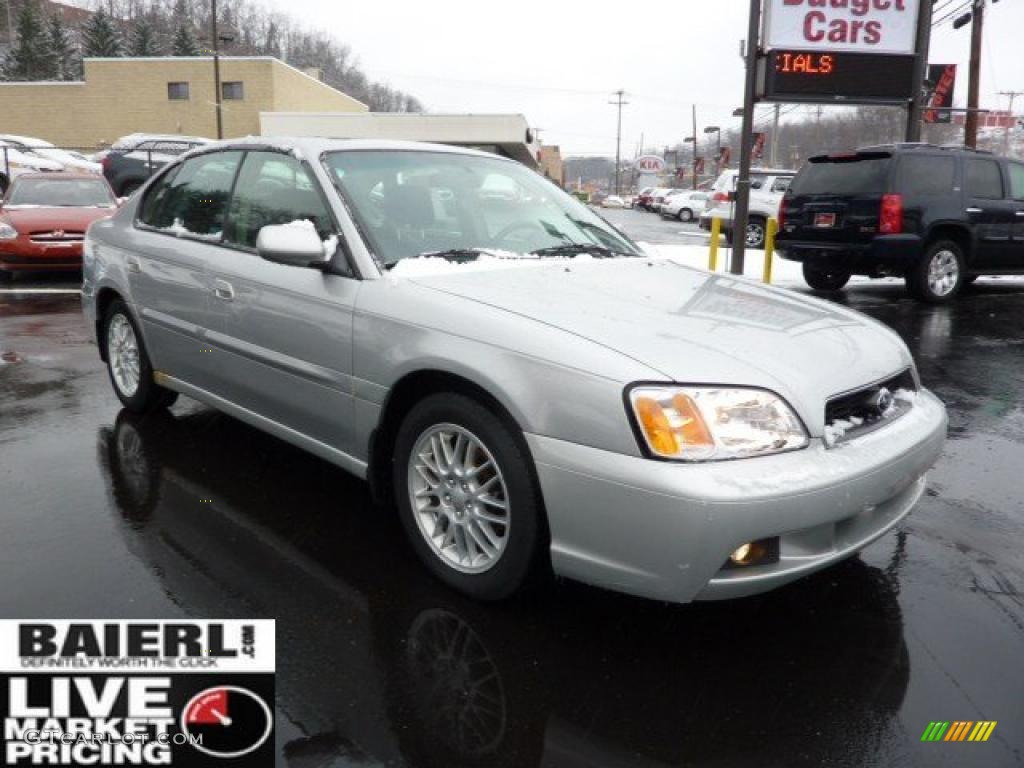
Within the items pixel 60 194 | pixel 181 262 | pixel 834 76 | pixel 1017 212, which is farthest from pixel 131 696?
pixel 834 76

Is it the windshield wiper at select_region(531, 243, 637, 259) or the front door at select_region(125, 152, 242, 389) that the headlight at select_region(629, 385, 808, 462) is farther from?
the front door at select_region(125, 152, 242, 389)

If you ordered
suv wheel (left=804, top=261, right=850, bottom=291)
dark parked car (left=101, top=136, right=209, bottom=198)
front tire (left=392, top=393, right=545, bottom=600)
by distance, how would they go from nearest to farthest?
front tire (left=392, top=393, right=545, bottom=600) < suv wheel (left=804, top=261, right=850, bottom=291) < dark parked car (left=101, top=136, right=209, bottom=198)

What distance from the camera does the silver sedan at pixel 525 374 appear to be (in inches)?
97.3

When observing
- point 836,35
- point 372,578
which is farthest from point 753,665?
point 836,35

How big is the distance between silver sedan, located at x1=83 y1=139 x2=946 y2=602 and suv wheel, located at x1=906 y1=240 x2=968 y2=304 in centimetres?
698

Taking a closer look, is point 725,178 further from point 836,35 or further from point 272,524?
point 272,524

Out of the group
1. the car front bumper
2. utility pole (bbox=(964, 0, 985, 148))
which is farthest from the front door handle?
utility pole (bbox=(964, 0, 985, 148))

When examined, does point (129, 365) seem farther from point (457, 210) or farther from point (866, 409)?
point (866, 409)

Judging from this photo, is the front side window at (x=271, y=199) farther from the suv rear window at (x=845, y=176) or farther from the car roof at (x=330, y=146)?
the suv rear window at (x=845, y=176)

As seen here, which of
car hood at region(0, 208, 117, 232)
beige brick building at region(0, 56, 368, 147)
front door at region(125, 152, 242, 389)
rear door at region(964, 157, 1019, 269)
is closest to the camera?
front door at region(125, 152, 242, 389)

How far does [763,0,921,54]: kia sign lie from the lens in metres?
11.6

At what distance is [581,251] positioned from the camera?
3877 mm

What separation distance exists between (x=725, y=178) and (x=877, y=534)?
727 inches

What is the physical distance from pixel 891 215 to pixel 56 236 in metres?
9.88
